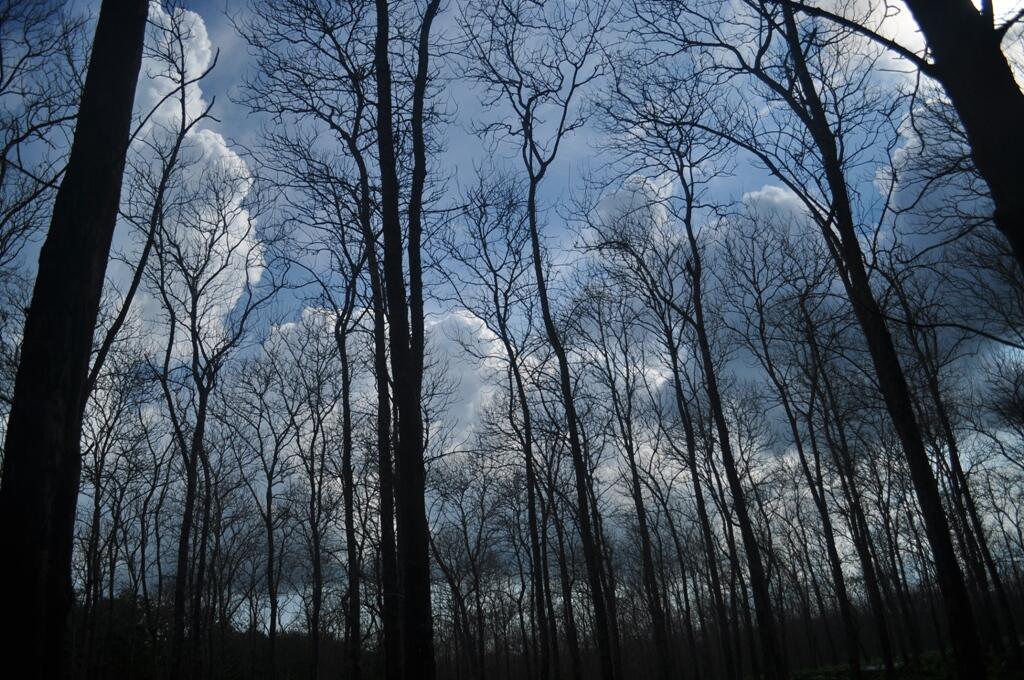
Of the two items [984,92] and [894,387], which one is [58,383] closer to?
[984,92]

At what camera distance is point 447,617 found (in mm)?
38438

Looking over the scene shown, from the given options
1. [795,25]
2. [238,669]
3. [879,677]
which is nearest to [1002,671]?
[879,677]

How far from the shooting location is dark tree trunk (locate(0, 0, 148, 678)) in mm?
2596

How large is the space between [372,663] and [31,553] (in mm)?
38276

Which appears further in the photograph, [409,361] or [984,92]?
[409,361]

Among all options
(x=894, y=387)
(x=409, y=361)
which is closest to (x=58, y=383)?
(x=409, y=361)

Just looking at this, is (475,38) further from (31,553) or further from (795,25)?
(31,553)

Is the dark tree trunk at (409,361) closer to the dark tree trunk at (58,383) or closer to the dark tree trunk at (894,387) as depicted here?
the dark tree trunk at (58,383)

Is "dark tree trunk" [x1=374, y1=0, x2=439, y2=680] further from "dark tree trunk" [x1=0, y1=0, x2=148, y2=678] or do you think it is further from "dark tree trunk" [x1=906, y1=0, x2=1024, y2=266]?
"dark tree trunk" [x1=906, y1=0, x2=1024, y2=266]

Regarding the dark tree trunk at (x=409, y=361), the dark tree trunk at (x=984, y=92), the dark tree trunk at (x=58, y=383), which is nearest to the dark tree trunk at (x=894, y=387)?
the dark tree trunk at (x=984, y=92)

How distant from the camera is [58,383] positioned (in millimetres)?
2855

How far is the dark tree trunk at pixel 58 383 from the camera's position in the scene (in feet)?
8.52

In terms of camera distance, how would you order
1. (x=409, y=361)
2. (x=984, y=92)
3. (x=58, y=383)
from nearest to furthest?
(x=984, y=92) < (x=58, y=383) < (x=409, y=361)

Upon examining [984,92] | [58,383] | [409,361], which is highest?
[409,361]
